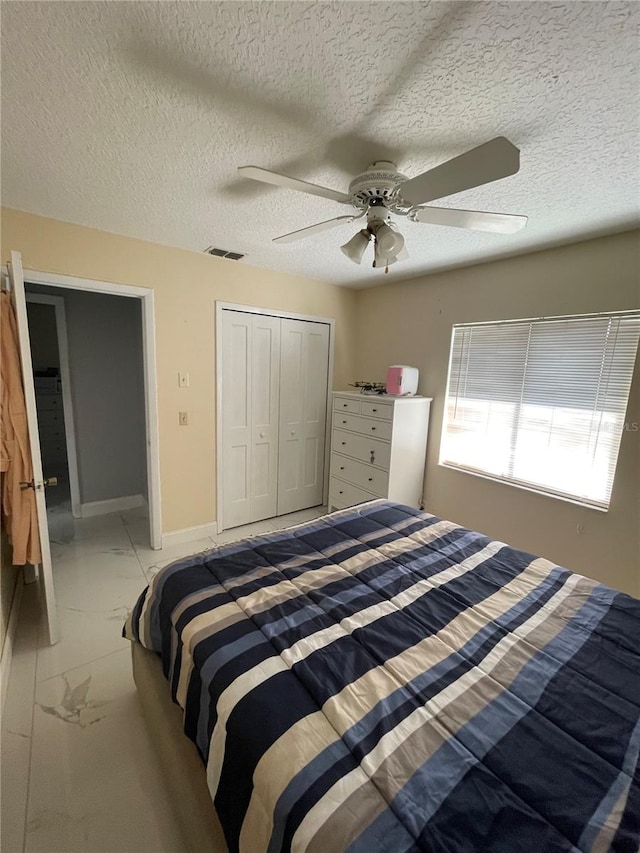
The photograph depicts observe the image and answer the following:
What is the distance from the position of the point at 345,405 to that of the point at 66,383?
2686 mm

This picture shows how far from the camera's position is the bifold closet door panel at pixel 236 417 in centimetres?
306

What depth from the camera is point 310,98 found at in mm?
1163

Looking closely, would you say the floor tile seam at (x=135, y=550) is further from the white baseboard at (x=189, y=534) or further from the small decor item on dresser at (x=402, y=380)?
the small decor item on dresser at (x=402, y=380)

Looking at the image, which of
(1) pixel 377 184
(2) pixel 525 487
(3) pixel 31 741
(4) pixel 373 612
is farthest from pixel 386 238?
(3) pixel 31 741

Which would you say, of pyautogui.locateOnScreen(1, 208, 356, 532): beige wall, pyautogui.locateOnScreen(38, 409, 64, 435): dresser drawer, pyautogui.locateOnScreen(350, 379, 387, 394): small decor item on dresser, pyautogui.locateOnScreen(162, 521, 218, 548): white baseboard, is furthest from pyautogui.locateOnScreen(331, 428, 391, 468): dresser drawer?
pyautogui.locateOnScreen(38, 409, 64, 435): dresser drawer

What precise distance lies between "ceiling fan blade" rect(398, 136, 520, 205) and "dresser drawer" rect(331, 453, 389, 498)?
212 cm

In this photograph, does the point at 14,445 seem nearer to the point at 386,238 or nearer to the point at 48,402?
the point at 386,238

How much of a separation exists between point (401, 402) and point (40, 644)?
2799 millimetres

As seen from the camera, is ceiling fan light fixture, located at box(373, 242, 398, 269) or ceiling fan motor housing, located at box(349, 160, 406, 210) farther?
ceiling fan light fixture, located at box(373, 242, 398, 269)

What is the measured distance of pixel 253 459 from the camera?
337 centimetres

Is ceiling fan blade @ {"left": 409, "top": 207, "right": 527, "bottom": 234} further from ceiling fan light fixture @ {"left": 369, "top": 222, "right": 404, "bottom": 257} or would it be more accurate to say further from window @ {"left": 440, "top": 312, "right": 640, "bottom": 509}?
window @ {"left": 440, "top": 312, "right": 640, "bottom": 509}

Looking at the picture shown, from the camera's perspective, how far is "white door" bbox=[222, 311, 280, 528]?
10.2 ft

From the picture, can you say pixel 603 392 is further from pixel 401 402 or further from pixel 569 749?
pixel 569 749

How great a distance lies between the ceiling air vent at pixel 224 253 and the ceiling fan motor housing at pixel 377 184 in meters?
1.55
